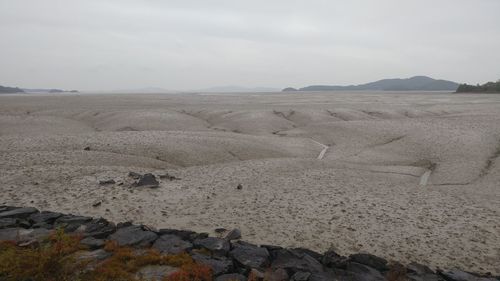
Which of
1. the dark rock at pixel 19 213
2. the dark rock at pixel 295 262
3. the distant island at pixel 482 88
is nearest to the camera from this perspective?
the dark rock at pixel 295 262

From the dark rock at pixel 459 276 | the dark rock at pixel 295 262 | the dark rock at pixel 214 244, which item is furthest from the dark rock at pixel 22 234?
the dark rock at pixel 459 276

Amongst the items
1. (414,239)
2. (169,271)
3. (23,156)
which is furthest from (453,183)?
(23,156)

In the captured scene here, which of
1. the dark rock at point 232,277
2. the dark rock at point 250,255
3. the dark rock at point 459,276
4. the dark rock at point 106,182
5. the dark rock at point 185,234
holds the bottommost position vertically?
the dark rock at point 459,276

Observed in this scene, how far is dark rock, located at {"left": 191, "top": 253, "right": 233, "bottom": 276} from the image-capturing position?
5.71 metres

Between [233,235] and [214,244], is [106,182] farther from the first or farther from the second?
[214,244]

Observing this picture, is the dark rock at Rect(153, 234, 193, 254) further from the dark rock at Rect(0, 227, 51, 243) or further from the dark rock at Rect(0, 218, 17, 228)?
the dark rock at Rect(0, 218, 17, 228)

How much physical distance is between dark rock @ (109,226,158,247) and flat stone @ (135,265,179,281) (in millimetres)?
753

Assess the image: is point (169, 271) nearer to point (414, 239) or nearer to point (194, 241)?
point (194, 241)

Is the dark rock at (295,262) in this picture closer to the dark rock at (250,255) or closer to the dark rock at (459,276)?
the dark rock at (250,255)

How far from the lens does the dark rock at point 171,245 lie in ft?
20.6

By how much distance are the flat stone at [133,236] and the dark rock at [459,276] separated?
14.9 feet

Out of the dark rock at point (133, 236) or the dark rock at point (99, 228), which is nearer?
the dark rock at point (133, 236)

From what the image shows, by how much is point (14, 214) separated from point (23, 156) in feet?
17.3

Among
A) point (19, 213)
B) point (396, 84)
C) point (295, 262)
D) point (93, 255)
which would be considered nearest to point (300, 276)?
point (295, 262)
